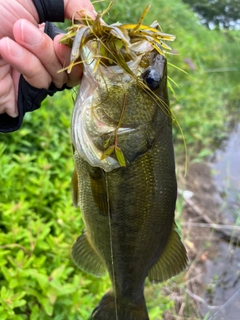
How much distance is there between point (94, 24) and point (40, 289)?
5.04ft

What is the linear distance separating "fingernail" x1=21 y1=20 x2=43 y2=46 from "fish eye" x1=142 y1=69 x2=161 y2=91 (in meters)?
0.42

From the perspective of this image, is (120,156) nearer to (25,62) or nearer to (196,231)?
(25,62)

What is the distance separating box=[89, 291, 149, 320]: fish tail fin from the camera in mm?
2053

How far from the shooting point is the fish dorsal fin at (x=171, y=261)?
1.92m

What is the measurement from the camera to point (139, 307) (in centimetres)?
205

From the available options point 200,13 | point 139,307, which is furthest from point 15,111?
point 200,13

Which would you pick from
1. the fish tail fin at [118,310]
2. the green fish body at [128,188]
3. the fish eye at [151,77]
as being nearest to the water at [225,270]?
Answer: the fish tail fin at [118,310]

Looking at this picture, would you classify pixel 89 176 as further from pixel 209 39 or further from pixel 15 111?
pixel 209 39

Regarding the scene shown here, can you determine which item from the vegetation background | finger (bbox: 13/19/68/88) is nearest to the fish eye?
the vegetation background

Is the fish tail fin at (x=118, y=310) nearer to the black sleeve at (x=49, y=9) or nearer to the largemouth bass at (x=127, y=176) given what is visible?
the largemouth bass at (x=127, y=176)

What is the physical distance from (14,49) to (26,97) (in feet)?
1.31

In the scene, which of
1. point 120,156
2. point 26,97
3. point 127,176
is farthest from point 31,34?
point 127,176

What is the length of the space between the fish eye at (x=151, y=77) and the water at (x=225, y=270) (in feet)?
6.20

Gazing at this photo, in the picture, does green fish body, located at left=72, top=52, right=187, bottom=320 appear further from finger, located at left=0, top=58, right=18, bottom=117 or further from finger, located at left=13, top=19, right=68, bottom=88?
finger, located at left=0, top=58, right=18, bottom=117
